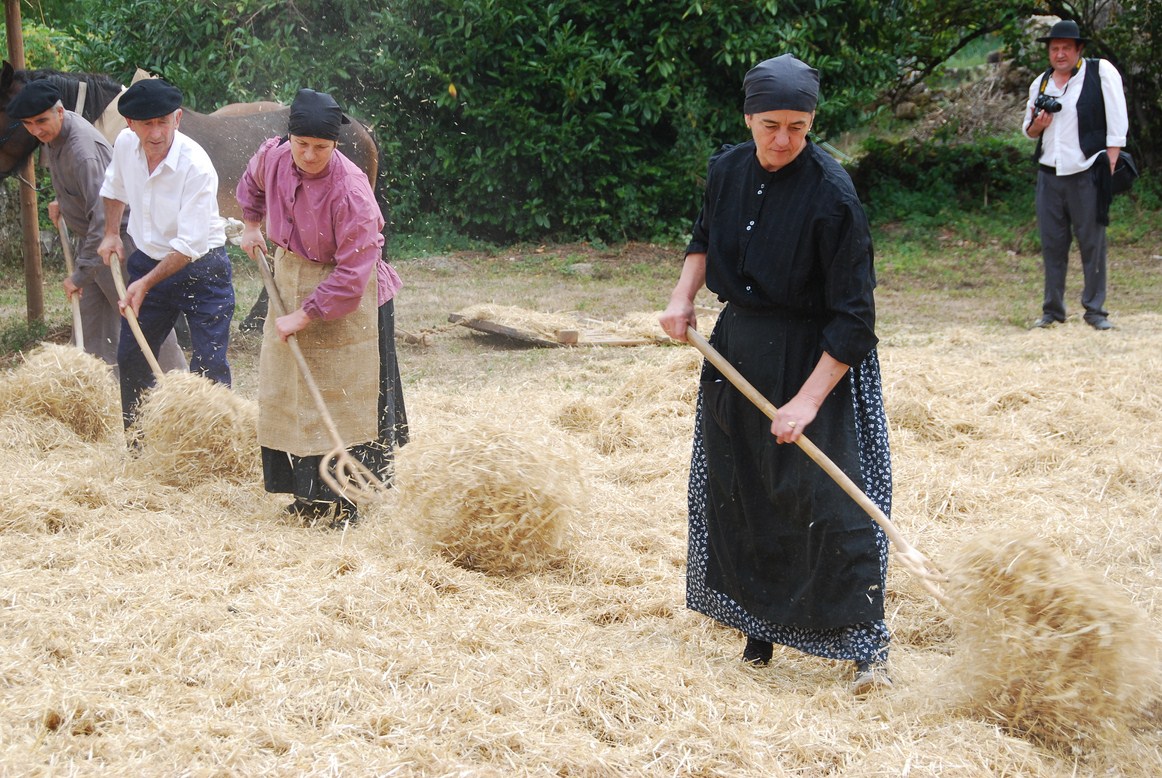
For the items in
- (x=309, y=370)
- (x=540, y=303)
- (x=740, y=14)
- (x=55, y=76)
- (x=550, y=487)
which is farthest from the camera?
(x=740, y=14)

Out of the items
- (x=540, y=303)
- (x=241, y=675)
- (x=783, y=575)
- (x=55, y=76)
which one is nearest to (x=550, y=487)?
(x=783, y=575)

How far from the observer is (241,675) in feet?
9.84

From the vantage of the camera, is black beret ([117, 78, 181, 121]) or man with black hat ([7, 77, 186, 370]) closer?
black beret ([117, 78, 181, 121])

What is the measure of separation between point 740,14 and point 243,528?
8.79 meters

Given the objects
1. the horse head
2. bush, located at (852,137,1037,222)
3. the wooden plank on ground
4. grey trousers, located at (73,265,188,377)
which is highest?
the horse head

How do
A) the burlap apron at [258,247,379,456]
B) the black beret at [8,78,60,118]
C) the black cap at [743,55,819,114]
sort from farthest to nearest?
the black beret at [8,78,60,118]
the burlap apron at [258,247,379,456]
the black cap at [743,55,819,114]

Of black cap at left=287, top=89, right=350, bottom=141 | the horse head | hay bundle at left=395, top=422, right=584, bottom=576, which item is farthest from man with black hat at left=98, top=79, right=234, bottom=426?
the horse head

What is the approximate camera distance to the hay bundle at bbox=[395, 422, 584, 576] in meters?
3.87

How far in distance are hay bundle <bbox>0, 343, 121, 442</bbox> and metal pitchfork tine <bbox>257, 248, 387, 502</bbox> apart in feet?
5.62

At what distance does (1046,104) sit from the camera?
8.05 m

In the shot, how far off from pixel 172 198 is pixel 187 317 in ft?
1.80

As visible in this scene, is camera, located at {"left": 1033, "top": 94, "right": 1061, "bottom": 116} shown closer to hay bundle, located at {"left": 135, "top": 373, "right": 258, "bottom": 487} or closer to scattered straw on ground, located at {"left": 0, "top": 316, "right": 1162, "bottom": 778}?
scattered straw on ground, located at {"left": 0, "top": 316, "right": 1162, "bottom": 778}

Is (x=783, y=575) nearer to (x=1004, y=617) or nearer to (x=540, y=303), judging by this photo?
(x=1004, y=617)

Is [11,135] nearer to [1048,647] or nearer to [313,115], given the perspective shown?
[313,115]
